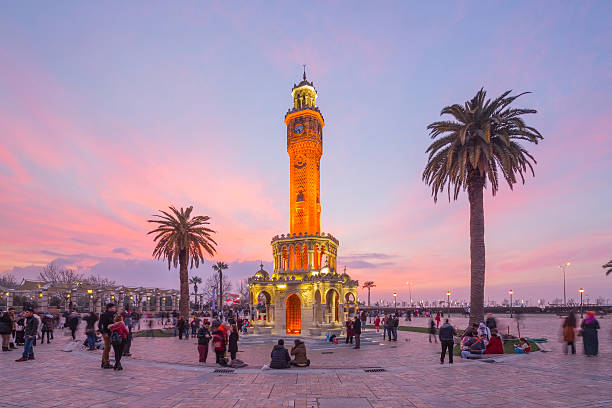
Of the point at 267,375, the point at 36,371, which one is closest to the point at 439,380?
the point at 267,375

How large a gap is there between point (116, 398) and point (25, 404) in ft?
6.18

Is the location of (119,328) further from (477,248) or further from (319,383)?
(477,248)

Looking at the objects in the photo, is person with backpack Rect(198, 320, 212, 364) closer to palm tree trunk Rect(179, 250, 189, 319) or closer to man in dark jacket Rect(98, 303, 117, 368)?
man in dark jacket Rect(98, 303, 117, 368)

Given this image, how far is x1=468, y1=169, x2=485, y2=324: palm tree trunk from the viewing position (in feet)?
81.7

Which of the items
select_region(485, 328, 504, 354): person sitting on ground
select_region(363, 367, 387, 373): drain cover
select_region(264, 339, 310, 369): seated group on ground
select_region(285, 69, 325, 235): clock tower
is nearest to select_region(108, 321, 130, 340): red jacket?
select_region(264, 339, 310, 369): seated group on ground

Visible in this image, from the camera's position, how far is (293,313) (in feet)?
122

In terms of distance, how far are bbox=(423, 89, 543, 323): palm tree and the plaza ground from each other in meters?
8.98

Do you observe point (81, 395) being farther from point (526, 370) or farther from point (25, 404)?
point (526, 370)

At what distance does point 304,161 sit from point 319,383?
3142 centimetres

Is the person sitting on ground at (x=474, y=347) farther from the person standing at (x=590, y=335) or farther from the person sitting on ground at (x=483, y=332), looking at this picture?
the person standing at (x=590, y=335)

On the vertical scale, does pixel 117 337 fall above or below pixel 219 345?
above

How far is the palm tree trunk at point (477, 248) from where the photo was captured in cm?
2490

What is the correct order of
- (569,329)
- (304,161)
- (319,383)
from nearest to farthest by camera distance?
(319,383)
(569,329)
(304,161)

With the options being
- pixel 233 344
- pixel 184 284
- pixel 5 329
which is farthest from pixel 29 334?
pixel 184 284
